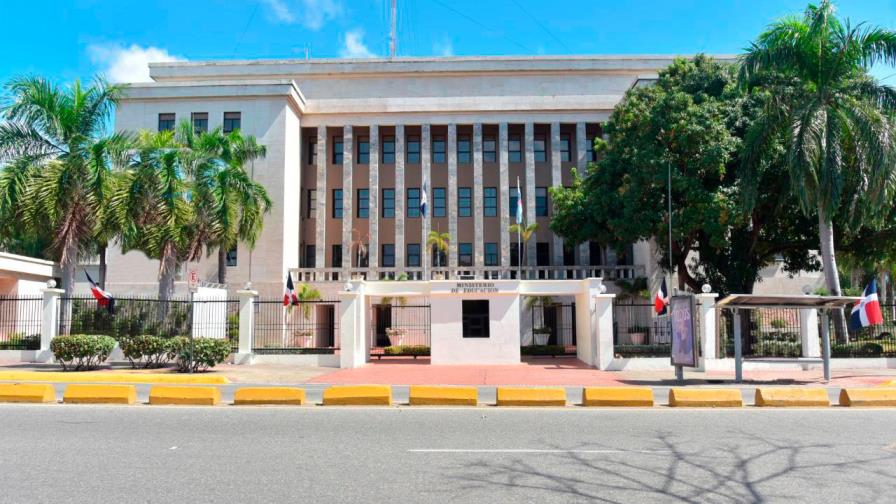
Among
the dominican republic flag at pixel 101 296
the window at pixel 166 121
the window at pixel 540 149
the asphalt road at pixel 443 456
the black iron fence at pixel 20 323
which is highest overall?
the window at pixel 166 121

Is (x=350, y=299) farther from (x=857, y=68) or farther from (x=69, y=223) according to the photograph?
(x=857, y=68)

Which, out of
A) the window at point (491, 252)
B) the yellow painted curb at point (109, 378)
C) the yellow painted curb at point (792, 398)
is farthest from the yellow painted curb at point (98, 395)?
the window at point (491, 252)

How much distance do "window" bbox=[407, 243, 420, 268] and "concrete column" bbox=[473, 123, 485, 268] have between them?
3308 mm

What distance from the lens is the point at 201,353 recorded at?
20.8 meters

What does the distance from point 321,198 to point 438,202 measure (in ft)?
22.0

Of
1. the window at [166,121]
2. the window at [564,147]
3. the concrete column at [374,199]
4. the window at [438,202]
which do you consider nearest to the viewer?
the window at [166,121]

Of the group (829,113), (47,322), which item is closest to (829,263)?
(829,113)

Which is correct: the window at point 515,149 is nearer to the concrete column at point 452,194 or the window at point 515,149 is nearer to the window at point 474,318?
the concrete column at point 452,194

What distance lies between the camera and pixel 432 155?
4084 cm

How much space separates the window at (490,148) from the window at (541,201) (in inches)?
129

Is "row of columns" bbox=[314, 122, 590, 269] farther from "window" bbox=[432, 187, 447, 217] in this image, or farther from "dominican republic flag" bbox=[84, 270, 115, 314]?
"dominican republic flag" bbox=[84, 270, 115, 314]

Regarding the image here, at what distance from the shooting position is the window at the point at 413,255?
3969 centimetres

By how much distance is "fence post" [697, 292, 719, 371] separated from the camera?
22094 mm

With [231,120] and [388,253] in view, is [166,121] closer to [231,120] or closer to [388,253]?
[231,120]
